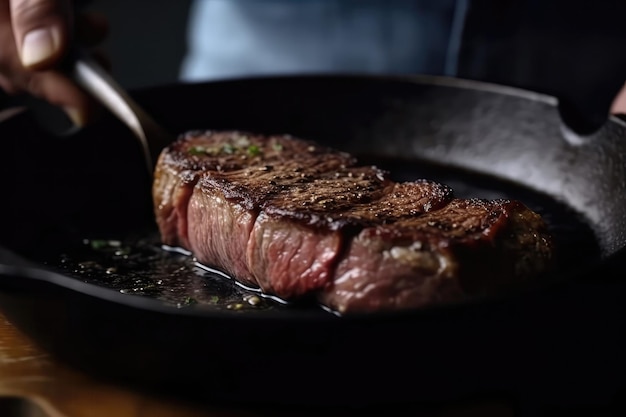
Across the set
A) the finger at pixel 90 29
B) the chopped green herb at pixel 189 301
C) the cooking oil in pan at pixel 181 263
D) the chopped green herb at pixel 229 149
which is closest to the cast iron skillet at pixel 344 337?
the cooking oil in pan at pixel 181 263

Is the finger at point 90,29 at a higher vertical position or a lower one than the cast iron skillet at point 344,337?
higher

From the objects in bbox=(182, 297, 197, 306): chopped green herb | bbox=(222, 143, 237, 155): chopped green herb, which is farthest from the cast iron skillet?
bbox=(222, 143, 237, 155): chopped green herb

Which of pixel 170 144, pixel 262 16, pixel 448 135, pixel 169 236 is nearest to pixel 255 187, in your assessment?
pixel 169 236

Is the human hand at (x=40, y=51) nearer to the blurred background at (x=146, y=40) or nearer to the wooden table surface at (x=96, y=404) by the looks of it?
the wooden table surface at (x=96, y=404)

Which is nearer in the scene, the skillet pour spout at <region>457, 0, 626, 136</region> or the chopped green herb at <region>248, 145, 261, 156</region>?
the chopped green herb at <region>248, 145, 261, 156</region>

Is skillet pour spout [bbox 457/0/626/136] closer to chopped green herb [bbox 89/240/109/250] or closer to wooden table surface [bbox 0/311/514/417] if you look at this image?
chopped green herb [bbox 89/240/109/250]

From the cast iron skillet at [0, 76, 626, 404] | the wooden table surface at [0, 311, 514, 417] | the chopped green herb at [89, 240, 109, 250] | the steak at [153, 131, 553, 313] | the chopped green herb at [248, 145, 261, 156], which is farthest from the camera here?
the chopped green herb at [248, 145, 261, 156]

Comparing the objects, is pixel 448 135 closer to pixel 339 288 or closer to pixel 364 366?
pixel 339 288

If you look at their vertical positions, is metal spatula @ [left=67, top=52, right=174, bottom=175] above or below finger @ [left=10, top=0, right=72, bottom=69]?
below
